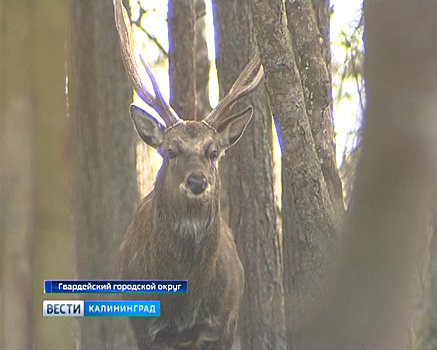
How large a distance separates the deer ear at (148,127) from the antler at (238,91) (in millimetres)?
410

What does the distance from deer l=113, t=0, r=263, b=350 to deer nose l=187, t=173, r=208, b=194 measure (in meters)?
0.01

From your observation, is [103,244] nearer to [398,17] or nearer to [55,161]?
[55,161]

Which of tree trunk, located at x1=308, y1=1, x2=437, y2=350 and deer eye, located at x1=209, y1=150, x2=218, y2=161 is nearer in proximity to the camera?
tree trunk, located at x1=308, y1=1, x2=437, y2=350

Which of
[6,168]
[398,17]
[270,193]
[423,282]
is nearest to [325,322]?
[398,17]

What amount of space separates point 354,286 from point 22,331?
7.16 meters

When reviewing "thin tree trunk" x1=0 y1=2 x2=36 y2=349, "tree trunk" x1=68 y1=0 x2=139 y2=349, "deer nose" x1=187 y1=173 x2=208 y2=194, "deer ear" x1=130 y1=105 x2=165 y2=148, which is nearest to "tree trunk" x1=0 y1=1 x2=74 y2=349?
"thin tree trunk" x1=0 y1=2 x2=36 y2=349

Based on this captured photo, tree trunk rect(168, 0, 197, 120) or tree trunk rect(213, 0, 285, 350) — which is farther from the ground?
tree trunk rect(168, 0, 197, 120)

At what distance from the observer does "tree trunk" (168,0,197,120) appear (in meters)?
9.68

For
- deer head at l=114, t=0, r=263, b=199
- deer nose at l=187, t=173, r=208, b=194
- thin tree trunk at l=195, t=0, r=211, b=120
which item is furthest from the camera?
thin tree trunk at l=195, t=0, r=211, b=120

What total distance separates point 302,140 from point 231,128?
6.16ft

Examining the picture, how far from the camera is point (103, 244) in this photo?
8750mm

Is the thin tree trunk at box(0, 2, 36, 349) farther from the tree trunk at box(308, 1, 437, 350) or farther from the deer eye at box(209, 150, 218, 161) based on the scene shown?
the tree trunk at box(308, 1, 437, 350)

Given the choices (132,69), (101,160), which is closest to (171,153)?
(132,69)

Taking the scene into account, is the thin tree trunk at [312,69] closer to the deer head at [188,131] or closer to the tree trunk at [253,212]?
the deer head at [188,131]
